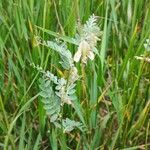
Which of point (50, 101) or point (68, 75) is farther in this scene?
point (50, 101)

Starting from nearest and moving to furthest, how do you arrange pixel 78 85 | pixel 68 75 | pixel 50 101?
pixel 68 75, pixel 50 101, pixel 78 85

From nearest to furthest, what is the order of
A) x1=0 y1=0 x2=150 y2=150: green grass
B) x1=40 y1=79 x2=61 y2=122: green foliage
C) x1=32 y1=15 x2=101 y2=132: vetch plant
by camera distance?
x1=32 y1=15 x2=101 y2=132: vetch plant → x1=40 y1=79 x2=61 y2=122: green foliage → x1=0 y1=0 x2=150 y2=150: green grass

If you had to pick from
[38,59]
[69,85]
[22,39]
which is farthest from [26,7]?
[69,85]

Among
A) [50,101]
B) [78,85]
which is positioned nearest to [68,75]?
[50,101]

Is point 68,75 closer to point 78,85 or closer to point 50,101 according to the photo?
Result: point 50,101

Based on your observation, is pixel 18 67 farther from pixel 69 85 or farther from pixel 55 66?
pixel 69 85

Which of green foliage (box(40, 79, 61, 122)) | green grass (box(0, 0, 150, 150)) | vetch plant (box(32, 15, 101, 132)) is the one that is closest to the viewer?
vetch plant (box(32, 15, 101, 132))

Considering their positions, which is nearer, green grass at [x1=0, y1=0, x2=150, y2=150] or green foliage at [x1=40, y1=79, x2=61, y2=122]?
green foliage at [x1=40, y1=79, x2=61, y2=122]
